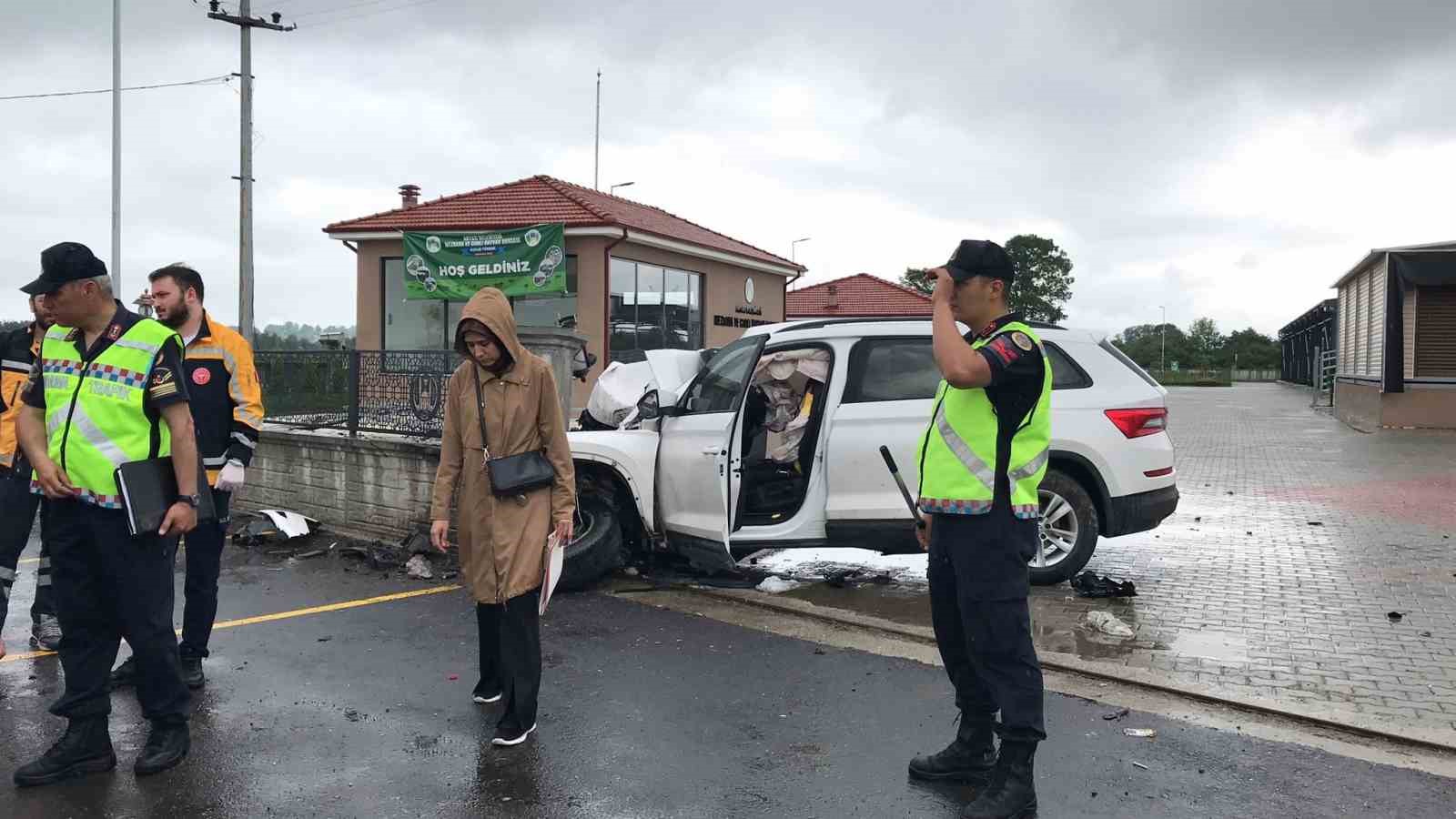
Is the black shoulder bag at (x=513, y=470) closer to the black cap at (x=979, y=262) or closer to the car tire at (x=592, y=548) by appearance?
the black cap at (x=979, y=262)

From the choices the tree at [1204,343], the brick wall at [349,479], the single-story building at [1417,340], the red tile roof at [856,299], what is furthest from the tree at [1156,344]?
the brick wall at [349,479]

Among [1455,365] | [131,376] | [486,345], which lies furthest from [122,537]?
[1455,365]

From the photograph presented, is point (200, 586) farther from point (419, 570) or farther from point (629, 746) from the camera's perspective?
point (419, 570)

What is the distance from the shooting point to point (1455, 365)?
21469 mm

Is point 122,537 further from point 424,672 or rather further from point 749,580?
point 749,580

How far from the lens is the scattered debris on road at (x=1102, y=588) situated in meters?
6.87

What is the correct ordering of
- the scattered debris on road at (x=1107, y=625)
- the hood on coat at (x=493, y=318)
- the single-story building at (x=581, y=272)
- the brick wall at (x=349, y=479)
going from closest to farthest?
1. the hood on coat at (x=493, y=318)
2. the scattered debris on road at (x=1107, y=625)
3. the brick wall at (x=349, y=479)
4. the single-story building at (x=581, y=272)

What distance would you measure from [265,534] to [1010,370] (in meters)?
7.80

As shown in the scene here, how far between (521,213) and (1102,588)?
17.0 m

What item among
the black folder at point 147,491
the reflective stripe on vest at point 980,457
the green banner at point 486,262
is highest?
the green banner at point 486,262

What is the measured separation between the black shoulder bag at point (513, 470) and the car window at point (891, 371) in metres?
2.90

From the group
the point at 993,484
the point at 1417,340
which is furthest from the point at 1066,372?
the point at 1417,340

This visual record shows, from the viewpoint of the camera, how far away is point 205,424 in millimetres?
5219

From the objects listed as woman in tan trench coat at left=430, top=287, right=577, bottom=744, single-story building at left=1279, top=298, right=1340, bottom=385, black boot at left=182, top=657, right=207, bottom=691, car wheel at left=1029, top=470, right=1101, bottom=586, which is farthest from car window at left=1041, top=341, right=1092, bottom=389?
single-story building at left=1279, top=298, right=1340, bottom=385
